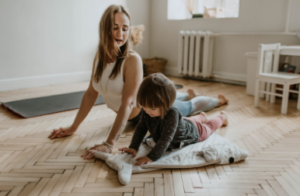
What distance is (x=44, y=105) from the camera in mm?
2629

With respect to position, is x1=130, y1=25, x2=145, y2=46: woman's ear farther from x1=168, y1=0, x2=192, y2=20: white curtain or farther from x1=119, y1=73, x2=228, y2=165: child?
x1=168, y1=0, x2=192, y2=20: white curtain

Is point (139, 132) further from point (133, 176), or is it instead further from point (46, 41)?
point (46, 41)

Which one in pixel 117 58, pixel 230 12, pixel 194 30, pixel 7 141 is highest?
pixel 230 12

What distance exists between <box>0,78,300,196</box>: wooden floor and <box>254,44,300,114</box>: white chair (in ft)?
0.97

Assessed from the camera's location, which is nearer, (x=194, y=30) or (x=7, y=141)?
(x=7, y=141)

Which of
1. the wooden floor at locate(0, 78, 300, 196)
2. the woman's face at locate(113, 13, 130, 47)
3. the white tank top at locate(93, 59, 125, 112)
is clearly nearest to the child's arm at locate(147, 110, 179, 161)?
the wooden floor at locate(0, 78, 300, 196)

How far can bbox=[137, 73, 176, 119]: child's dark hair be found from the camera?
50.4 inches

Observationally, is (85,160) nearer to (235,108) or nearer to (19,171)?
(19,171)

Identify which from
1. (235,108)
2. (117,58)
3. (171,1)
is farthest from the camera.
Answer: (171,1)

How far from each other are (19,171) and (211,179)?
100cm

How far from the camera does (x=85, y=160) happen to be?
4.98ft

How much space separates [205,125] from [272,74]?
3.89 ft

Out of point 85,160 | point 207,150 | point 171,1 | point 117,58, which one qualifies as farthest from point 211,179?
point 171,1

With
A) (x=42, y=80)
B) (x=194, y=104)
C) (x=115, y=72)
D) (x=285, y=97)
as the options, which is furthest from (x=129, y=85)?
(x=42, y=80)
